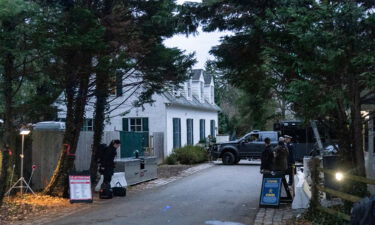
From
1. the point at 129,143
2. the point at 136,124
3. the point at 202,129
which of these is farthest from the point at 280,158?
the point at 202,129

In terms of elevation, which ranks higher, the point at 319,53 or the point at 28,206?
the point at 319,53

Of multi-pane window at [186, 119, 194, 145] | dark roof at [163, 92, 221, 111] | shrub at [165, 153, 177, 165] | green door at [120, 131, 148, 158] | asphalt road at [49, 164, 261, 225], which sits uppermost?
dark roof at [163, 92, 221, 111]

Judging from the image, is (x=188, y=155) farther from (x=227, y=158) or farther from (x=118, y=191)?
(x=118, y=191)

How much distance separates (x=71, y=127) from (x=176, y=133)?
625 inches

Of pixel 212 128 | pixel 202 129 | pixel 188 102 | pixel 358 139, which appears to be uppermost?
pixel 188 102

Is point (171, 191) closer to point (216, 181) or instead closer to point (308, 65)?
point (216, 181)

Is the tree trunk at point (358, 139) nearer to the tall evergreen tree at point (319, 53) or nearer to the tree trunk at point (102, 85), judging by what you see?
the tall evergreen tree at point (319, 53)

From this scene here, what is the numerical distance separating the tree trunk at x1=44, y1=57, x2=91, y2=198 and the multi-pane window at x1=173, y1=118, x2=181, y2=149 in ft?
48.4

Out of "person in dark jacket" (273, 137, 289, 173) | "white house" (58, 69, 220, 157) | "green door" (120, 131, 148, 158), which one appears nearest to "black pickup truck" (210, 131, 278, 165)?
"white house" (58, 69, 220, 157)

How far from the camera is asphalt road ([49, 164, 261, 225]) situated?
32.5 feet

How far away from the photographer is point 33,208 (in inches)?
452

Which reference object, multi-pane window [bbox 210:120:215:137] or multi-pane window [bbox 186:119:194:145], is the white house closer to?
multi-pane window [bbox 186:119:194:145]

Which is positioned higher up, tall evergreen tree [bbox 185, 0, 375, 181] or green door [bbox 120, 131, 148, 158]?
tall evergreen tree [bbox 185, 0, 375, 181]

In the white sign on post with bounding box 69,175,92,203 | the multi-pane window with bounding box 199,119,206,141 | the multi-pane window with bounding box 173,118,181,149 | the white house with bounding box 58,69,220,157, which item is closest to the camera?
the white sign on post with bounding box 69,175,92,203
